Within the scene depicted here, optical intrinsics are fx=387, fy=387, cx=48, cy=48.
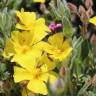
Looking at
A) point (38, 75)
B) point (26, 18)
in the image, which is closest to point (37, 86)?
point (38, 75)

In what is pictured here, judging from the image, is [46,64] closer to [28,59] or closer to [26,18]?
[28,59]

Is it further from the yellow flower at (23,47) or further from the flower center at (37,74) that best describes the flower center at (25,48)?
the flower center at (37,74)

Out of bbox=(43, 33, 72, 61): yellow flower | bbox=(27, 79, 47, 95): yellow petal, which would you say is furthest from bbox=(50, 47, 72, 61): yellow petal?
bbox=(27, 79, 47, 95): yellow petal

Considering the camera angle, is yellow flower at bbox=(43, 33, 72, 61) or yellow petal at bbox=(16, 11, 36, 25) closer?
yellow flower at bbox=(43, 33, 72, 61)

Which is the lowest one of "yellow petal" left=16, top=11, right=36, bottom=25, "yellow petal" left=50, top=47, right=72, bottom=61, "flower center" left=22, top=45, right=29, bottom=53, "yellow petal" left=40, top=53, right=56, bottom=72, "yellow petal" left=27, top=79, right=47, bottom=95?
"yellow petal" left=27, top=79, right=47, bottom=95

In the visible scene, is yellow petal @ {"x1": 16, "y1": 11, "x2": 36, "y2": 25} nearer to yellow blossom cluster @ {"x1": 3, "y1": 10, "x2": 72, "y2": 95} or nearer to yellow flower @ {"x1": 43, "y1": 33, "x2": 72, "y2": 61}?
yellow blossom cluster @ {"x1": 3, "y1": 10, "x2": 72, "y2": 95}

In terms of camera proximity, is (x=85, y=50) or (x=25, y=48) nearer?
(x=25, y=48)
